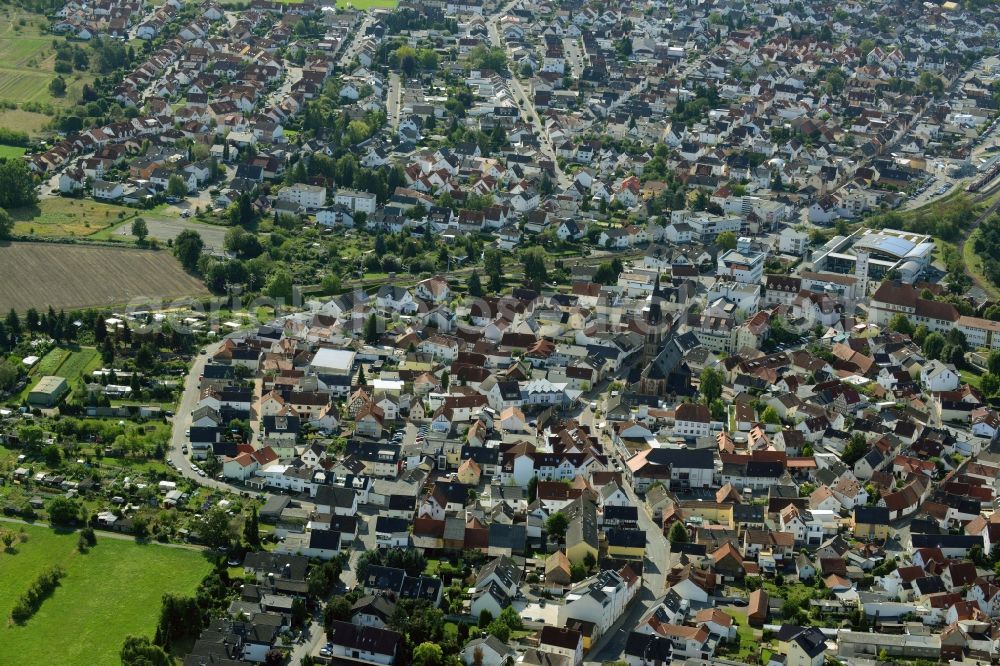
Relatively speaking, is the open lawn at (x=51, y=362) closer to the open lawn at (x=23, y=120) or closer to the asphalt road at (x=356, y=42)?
the open lawn at (x=23, y=120)

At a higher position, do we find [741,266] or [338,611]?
[338,611]

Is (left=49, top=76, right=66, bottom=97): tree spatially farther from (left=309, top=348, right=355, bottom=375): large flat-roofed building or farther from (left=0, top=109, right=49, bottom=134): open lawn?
(left=309, top=348, right=355, bottom=375): large flat-roofed building

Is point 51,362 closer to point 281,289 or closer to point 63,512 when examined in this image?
point 281,289

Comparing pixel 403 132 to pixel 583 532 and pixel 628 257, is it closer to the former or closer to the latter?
pixel 628 257

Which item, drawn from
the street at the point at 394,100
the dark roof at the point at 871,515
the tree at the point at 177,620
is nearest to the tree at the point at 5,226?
the street at the point at 394,100

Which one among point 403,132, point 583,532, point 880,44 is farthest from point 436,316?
point 880,44

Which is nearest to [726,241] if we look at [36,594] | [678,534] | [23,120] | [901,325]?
[901,325]

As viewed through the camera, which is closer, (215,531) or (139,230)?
(215,531)
